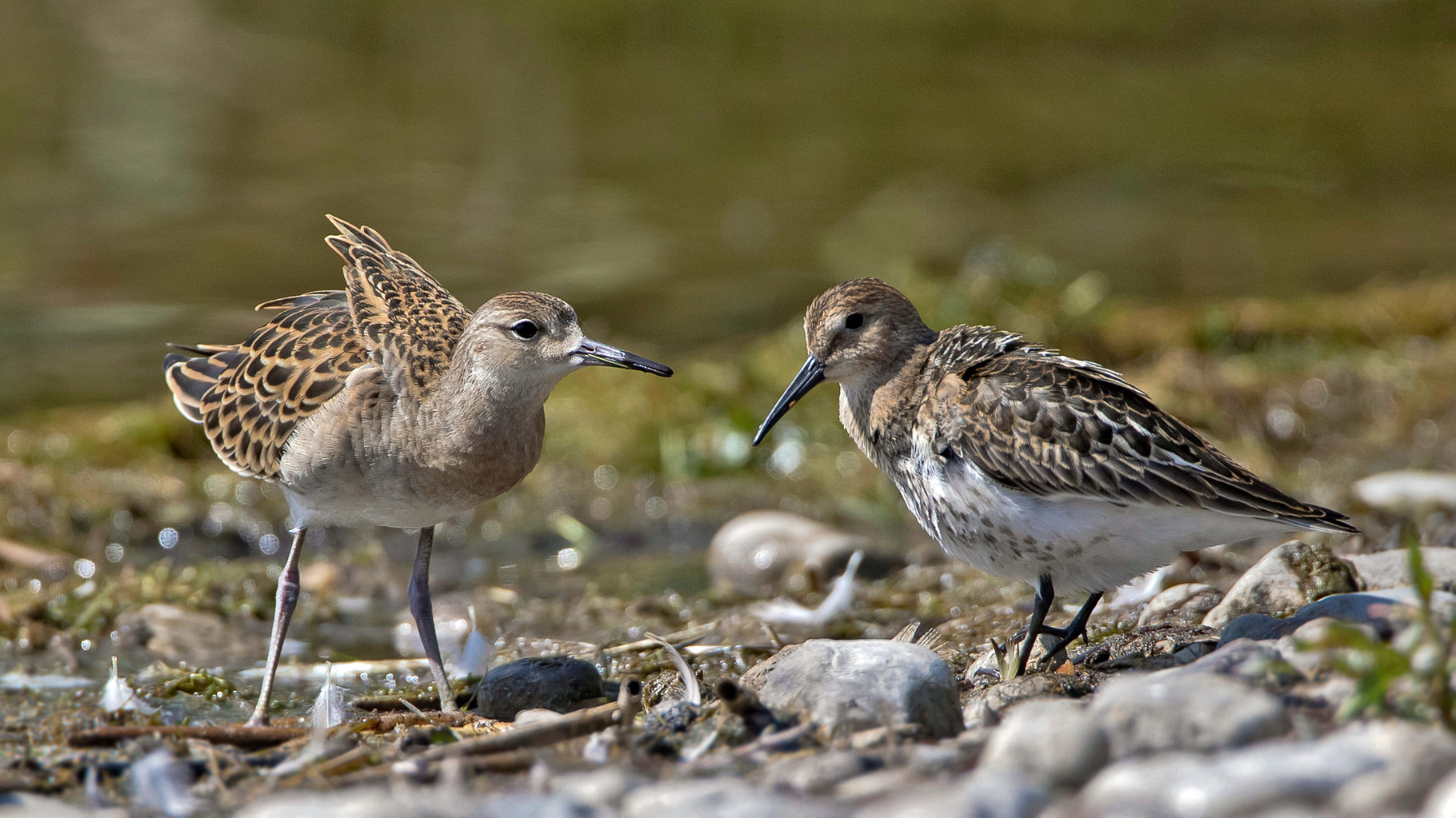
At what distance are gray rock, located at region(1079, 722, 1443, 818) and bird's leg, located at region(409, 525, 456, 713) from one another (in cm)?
276

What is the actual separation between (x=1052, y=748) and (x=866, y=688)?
774mm

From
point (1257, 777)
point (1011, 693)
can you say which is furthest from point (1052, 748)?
point (1011, 693)

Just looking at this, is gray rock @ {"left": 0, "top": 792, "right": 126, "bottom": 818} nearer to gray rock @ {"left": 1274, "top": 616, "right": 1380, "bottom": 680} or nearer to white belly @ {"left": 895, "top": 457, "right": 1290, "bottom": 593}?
white belly @ {"left": 895, "top": 457, "right": 1290, "bottom": 593}

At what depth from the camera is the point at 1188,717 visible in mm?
3568

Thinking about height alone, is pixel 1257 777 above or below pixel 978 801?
above

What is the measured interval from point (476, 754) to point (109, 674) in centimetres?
243

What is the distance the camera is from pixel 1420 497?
23.3ft

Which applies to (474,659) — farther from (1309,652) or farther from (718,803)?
(1309,652)

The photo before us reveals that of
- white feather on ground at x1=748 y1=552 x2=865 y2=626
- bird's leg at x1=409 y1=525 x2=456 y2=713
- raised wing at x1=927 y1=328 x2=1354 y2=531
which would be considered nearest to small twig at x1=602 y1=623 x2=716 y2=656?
white feather on ground at x1=748 y1=552 x2=865 y2=626

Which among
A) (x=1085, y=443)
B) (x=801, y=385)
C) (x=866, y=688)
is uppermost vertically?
(x=801, y=385)

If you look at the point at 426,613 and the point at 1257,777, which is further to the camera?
the point at 426,613

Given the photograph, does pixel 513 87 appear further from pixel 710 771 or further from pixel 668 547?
pixel 710 771

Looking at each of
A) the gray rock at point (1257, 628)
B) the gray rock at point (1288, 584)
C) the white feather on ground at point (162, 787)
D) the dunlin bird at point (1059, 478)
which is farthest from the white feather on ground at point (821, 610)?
the white feather on ground at point (162, 787)

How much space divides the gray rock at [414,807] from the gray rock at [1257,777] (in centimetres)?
119
